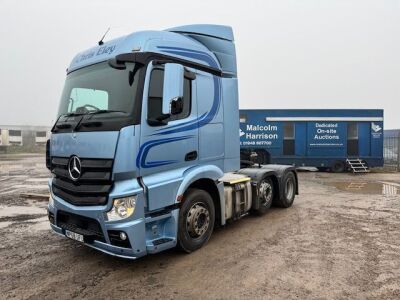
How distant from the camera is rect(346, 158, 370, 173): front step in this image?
1653cm

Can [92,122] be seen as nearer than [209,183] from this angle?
Yes

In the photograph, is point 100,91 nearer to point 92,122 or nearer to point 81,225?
point 92,122

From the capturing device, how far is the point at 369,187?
11797 millimetres

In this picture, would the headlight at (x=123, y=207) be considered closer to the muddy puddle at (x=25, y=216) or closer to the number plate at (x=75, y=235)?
the number plate at (x=75, y=235)

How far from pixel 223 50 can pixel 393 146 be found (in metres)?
17.0

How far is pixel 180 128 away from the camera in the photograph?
488 centimetres

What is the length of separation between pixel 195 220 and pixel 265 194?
2744 millimetres

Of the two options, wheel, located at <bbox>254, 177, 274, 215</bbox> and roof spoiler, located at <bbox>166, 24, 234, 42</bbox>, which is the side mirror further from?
wheel, located at <bbox>254, 177, 274, 215</bbox>

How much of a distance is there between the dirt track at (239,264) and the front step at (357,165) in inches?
384

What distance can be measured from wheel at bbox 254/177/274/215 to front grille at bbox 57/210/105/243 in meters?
3.61

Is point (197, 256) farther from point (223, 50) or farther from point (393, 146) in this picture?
point (393, 146)

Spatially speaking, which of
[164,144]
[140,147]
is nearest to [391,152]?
[164,144]

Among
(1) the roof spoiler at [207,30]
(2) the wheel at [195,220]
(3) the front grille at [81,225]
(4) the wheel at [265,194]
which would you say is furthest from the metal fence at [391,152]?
(3) the front grille at [81,225]

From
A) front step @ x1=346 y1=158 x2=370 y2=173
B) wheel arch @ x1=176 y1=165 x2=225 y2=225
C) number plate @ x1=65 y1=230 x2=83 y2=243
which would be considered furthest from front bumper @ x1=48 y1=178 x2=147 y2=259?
front step @ x1=346 y1=158 x2=370 y2=173
